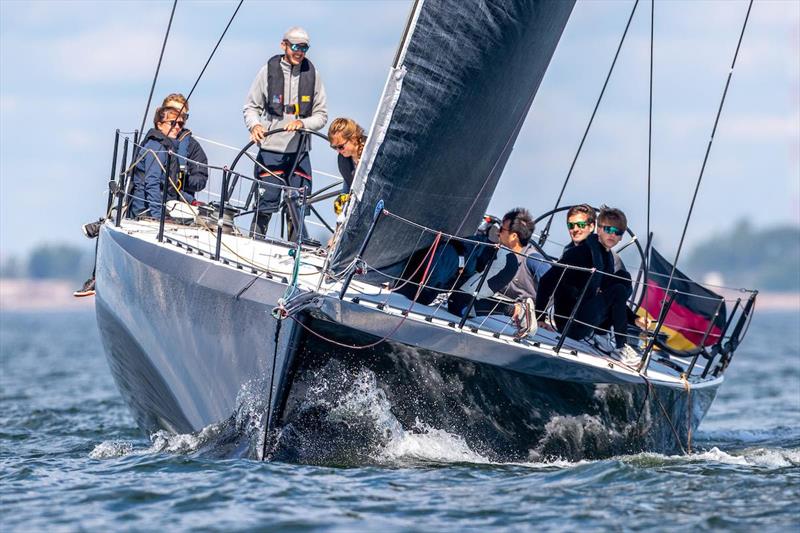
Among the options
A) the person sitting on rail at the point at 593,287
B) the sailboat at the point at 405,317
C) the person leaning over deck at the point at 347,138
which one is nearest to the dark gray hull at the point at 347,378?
the sailboat at the point at 405,317

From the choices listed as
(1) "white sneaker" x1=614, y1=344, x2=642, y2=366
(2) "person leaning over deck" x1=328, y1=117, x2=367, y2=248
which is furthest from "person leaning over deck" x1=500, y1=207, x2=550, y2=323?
(2) "person leaning over deck" x1=328, y1=117, x2=367, y2=248

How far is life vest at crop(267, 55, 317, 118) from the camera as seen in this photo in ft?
33.3

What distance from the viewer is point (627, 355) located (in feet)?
30.9

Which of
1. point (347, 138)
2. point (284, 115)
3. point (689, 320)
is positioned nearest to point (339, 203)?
point (347, 138)

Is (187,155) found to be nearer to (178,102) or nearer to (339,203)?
(178,102)

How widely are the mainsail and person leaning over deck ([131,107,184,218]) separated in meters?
2.16

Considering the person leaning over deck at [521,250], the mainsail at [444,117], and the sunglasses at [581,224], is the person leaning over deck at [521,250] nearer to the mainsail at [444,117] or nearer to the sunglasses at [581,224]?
the sunglasses at [581,224]

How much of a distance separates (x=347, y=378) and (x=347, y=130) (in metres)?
1.87

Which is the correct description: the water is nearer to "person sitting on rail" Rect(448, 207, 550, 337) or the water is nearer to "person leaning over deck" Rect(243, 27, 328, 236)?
"person sitting on rail" Rect(448, 207, 550, 337)

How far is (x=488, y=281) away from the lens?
862 centimetres

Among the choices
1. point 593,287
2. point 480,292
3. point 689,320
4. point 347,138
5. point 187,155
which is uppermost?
point 347,138

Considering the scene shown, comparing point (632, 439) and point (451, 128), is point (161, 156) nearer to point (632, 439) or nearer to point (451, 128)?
point (451, 128)

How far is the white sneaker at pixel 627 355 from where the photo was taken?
9.25 metres

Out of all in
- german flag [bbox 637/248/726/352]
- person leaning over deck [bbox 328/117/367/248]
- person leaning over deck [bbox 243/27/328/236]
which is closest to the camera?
person leaning over deck [bbox 328/117/367/248]
